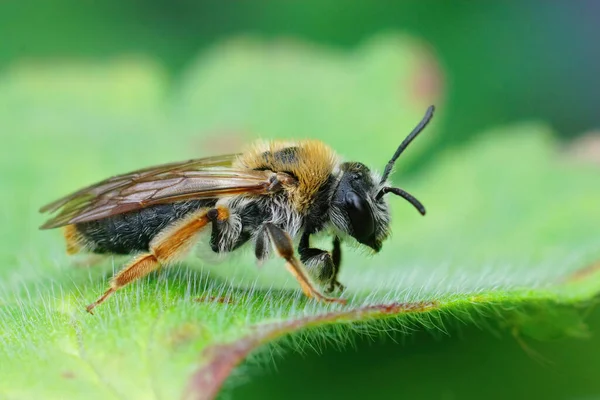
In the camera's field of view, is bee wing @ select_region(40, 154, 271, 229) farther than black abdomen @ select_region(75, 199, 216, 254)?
No

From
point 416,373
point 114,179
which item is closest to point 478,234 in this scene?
point 416,373

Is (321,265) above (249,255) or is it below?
above

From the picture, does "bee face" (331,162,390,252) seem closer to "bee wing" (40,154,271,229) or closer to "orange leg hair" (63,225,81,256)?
"bee wing" (40,154,271,229)

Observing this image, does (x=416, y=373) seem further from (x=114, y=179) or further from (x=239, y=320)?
(x=114, y=179)

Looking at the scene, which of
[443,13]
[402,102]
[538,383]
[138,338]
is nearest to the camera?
[138,338]

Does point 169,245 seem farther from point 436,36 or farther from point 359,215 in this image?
point 436,36

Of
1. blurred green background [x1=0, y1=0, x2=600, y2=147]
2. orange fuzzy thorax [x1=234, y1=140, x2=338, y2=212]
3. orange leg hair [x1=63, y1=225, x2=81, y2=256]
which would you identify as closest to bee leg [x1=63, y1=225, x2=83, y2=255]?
orange leg hair [x1=63, y1=225, x2=81, y2=256]

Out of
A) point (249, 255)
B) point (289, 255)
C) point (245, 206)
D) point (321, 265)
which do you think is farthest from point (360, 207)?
point (249, 255)
